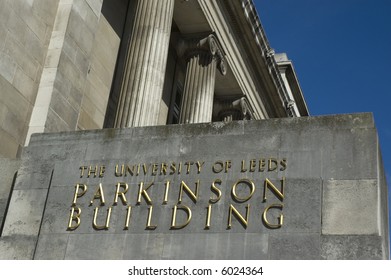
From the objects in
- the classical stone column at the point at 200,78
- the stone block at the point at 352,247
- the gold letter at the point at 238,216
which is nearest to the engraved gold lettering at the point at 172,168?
the gold letter at the point at 238,216

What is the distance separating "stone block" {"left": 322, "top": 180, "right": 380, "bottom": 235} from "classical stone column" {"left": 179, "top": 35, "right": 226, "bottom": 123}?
16578 millimetres

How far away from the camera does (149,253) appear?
41.8ft

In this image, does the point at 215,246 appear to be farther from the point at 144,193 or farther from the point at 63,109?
the point at 63,109

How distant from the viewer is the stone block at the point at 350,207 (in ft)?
38.5

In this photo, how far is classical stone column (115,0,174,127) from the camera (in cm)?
2184

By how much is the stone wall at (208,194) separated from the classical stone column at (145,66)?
6978 millimetres

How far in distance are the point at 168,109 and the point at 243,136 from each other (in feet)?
65.4

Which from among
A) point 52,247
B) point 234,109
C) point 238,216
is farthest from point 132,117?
point 234,109

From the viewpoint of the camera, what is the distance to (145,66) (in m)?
23.0

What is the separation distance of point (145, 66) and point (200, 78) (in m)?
7.23

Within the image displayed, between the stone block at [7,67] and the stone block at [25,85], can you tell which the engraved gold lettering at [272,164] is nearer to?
the stone block at [7,67]
